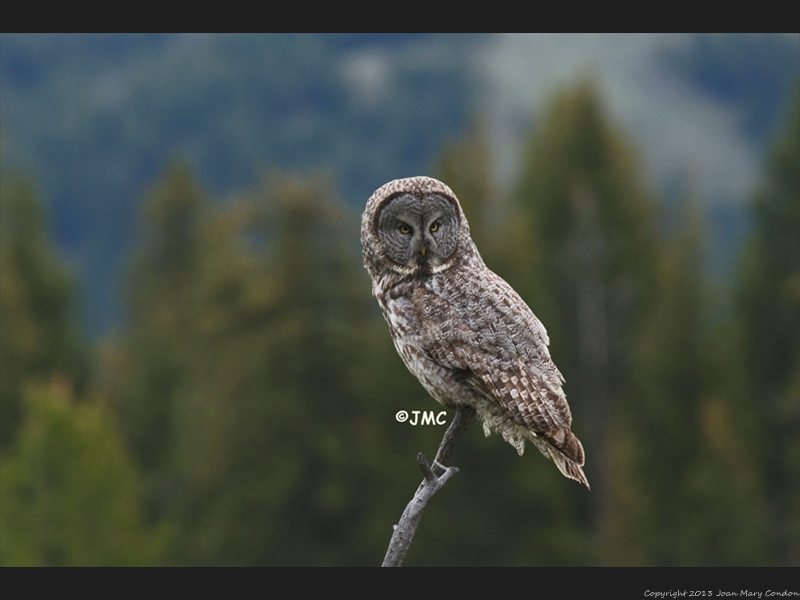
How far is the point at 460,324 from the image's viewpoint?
6465 mm

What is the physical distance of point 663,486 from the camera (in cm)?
2977

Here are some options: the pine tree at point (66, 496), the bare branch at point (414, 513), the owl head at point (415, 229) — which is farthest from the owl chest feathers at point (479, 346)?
the pine tree at point (66, 496)

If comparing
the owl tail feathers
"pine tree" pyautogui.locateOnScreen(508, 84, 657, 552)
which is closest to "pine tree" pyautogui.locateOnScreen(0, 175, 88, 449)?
"pine tree" pyautogui.locateOnScreen(508, 84, 657, 552)

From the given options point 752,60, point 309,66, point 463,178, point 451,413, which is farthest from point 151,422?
point 309,66

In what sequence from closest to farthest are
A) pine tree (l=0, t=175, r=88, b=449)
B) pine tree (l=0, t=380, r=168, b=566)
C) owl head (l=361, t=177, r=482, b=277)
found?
owl head (l=361, t=177, r=482, b=277) → pine tree (l=0, t=380, r=168, b=566) → pine tree (l=0, t=175, r=88, b=449)

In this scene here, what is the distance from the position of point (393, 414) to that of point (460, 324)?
62.5 feet

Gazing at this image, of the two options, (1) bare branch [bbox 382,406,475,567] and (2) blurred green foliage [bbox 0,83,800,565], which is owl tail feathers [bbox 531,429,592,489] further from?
(2) blurred green foliage [bbox 0,83,800,565]

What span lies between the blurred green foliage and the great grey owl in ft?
52.7

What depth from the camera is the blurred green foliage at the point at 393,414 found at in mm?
24719

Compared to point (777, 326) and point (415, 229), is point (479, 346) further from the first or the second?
point (777, 326)

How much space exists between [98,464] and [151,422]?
12788 mm

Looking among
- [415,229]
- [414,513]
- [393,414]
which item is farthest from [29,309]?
[414,513]

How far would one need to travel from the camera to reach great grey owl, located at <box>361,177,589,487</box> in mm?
6285

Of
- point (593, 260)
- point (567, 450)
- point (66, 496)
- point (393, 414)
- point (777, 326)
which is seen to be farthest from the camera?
point (593, 260)
